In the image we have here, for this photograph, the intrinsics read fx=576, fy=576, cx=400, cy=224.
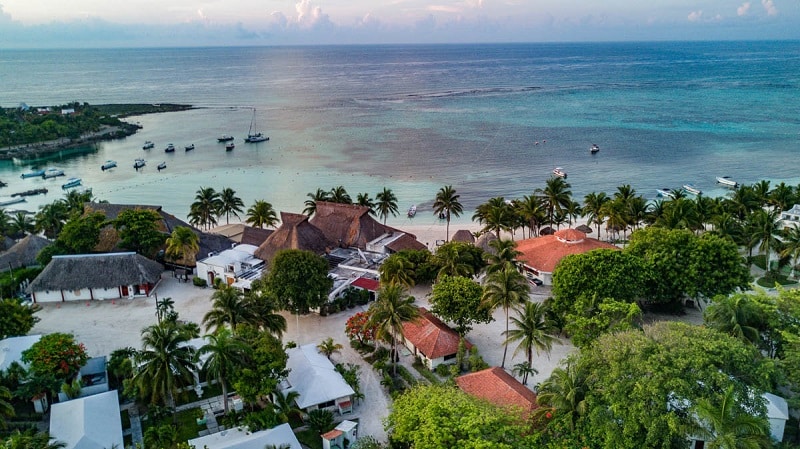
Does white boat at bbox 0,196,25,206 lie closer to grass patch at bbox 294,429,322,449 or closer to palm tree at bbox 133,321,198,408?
palm tree at bbox 133,321,198,408

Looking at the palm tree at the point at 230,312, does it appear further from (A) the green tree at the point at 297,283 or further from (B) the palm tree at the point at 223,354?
(A) the green tree at the point at 297,283

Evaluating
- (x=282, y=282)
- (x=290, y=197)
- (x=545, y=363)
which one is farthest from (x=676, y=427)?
(x=290, y=197)

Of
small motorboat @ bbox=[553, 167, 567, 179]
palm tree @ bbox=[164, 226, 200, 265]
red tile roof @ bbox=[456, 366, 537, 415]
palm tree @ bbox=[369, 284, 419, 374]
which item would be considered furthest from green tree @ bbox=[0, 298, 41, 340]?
small motorboat @ bbox=[553, 167, 567, 179]

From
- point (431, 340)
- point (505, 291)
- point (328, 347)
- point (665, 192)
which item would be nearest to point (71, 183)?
point (328, 347)

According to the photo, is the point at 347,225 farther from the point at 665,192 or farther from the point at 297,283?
the point at 665,192

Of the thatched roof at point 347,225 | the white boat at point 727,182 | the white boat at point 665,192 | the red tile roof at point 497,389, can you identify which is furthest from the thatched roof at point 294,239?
the white boat at point 727,182
